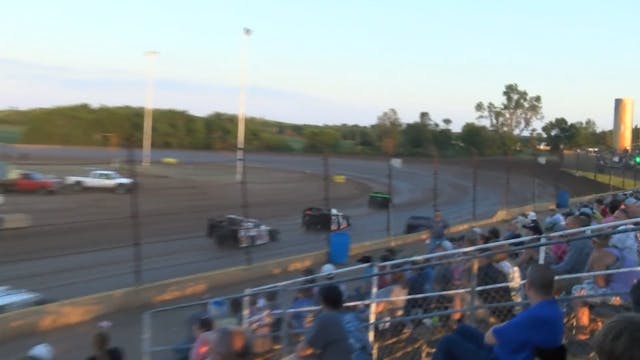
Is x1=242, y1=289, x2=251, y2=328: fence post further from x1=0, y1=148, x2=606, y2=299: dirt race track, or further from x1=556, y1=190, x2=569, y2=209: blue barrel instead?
x1=556, y1=190, x2=569, y2=209: blue barrel

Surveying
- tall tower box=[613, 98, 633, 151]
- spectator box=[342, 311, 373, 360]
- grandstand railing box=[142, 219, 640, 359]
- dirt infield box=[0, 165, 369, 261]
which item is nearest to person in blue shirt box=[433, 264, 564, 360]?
grandstand railing box=[142, 219, 640, 359]

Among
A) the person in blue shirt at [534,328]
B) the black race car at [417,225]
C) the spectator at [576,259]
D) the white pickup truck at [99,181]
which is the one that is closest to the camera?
the person in blue shirt at [534,328]

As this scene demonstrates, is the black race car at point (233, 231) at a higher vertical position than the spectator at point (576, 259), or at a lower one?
lower

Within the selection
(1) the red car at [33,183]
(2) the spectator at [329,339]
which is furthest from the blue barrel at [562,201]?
(2) the spectator at [329,339]

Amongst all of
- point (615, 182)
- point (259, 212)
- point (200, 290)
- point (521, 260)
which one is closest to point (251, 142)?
point (615, 182)

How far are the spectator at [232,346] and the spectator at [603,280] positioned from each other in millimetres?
3383

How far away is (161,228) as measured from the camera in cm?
2422

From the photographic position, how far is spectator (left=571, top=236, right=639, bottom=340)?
19.0ft

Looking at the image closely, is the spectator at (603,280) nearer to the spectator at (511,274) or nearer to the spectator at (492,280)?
the spectator at (511,274)

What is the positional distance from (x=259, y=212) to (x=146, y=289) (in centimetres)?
1791

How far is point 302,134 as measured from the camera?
88.2 metres

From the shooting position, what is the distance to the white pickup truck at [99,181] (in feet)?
Result: 97.7

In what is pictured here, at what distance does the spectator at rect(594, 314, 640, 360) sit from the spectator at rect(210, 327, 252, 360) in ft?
5.86

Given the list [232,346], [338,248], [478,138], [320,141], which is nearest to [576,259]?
[232,346]
